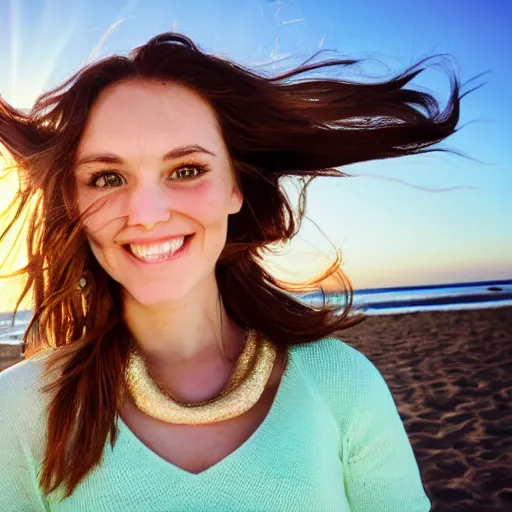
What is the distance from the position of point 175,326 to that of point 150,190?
21.5 inches

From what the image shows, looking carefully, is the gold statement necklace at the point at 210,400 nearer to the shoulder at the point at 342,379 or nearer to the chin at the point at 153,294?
the shoulder at the point at 342,379

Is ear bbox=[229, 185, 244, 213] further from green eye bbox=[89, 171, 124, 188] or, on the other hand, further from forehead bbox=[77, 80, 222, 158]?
green eye bbox=[89, 171, 124, 188]

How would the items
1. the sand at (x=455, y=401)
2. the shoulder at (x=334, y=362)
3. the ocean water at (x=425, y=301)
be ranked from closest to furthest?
the shoulder at (x=334, y=362) < the sand at (x=455, y=401) < the ocean water at (x=425, y=301)

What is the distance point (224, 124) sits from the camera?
227 cm

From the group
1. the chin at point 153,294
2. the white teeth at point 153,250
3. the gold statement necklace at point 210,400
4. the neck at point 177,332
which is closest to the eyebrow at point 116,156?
the white teeth at point 153,250

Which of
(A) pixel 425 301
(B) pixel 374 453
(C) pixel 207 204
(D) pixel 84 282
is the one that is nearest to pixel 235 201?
(C) pixel 207 204

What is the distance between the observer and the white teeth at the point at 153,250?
6.50 feet

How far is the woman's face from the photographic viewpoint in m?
1.95

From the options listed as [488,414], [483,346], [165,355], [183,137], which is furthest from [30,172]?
[483,346]

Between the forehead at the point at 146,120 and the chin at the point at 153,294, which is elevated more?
the forehead at the point at 146,120

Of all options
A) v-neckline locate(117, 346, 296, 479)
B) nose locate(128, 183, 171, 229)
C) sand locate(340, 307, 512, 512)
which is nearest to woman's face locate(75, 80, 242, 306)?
nose locate(128, 183, 171, 229)

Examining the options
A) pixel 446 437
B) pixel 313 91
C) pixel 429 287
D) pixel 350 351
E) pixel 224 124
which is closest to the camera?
pixel 350 351

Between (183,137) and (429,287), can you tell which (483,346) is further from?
(429,287)

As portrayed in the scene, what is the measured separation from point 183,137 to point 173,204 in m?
0.23
